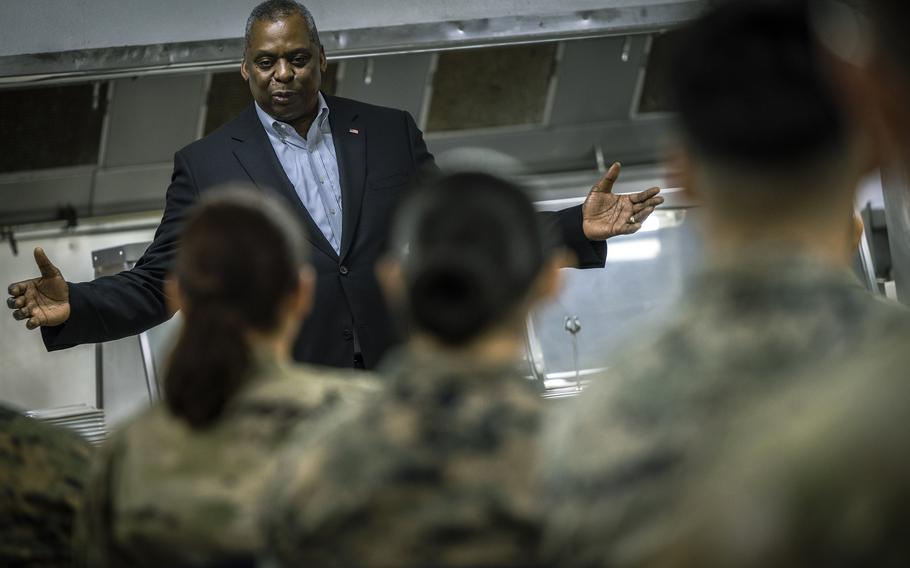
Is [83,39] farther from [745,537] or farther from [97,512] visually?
[745,537]

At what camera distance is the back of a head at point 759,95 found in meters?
1.17

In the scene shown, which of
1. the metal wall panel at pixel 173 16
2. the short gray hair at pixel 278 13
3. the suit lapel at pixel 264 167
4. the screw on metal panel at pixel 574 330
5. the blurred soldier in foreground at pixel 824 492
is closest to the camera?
the blurred soldier in foreground at pixel 824 492

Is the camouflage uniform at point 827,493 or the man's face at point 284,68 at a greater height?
the man's face at point 284,68

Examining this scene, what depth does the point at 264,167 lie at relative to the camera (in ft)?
11.8

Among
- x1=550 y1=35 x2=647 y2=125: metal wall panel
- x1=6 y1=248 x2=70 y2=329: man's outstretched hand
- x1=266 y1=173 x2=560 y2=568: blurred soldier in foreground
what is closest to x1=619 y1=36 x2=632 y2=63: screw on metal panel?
x1=550 y1=35 x2=647 y2=125: metal wall panel

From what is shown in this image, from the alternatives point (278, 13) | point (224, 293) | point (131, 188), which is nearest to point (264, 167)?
point (278, 13)

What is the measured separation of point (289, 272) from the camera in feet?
5.56

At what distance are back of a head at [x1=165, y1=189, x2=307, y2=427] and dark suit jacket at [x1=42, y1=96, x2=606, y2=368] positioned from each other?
1.64 meters

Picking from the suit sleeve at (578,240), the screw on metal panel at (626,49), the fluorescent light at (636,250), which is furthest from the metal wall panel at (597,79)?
the suit sleeve at (578,240)

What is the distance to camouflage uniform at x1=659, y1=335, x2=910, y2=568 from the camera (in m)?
0.68

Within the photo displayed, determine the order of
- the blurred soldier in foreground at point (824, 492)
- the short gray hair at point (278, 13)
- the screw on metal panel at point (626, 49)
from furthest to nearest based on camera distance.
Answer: the screw on metal panel at point (626, 49) → the short gray hair at point (278, 13) → the blurred soldier in foreground at point (824, 492)

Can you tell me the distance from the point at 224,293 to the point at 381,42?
291 cm

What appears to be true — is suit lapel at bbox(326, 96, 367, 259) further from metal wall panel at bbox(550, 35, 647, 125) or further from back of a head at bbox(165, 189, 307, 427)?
metal wall panel at bbox(550, 35, 647, 125)

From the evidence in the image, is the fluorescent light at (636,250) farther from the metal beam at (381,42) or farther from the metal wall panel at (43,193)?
the metal wall panel at (43,193)
